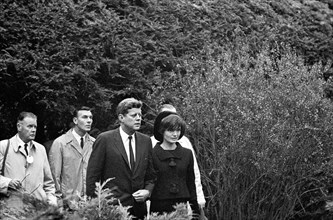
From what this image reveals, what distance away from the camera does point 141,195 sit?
6512 millimetres

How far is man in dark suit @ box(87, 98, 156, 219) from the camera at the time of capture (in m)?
6.52

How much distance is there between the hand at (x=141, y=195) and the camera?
652 centimetres

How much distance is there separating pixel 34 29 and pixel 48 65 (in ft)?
1.92

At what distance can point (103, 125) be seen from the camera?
9773mm

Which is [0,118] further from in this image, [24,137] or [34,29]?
[24,137]

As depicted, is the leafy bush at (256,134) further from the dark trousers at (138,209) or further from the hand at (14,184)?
the hand at (14,184)

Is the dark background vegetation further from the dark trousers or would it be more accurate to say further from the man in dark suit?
the dark trousers

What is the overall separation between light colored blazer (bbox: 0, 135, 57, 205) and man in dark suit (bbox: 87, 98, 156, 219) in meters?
0.65

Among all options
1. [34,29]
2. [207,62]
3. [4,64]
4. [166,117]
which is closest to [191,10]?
[207,62]

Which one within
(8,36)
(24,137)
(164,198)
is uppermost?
(8,36)

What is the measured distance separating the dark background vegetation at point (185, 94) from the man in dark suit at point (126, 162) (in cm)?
231

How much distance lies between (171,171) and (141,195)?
0.56 meters

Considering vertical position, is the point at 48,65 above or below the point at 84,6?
below

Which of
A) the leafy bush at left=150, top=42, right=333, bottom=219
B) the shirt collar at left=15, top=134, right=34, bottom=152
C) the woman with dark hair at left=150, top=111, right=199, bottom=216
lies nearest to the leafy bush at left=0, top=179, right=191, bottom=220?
the woman with dark hair at left=150, top=111, right=199, bottom=216
